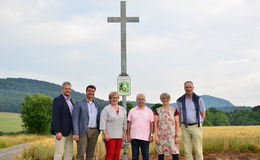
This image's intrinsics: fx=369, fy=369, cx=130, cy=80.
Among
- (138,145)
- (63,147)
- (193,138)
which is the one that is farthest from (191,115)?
(63,147)

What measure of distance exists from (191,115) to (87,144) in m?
2.36

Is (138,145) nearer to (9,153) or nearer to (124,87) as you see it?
(124,87)

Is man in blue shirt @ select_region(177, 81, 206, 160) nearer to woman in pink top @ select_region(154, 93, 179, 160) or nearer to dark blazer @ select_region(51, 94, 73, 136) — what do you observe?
woman in pink top @ select_region(154, 93, 179, 160)

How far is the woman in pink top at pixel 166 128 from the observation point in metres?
7.87

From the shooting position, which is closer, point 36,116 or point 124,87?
point 124,87

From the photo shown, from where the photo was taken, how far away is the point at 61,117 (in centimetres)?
769

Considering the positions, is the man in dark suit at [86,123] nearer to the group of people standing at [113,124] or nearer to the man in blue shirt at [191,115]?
the group of people standing at [113,124]

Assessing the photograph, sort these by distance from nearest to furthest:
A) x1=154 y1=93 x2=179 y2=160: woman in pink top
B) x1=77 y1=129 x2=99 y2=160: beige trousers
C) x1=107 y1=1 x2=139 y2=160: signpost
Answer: x1=77 y1=129 x2=99 y2=160: beige trousers, x1=154 y1=93 x2=179 y2=160: woman in pink top, x1=107 y1=1 x2=139 y2=160: signpost

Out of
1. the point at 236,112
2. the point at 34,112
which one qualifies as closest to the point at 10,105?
the point at 236,112

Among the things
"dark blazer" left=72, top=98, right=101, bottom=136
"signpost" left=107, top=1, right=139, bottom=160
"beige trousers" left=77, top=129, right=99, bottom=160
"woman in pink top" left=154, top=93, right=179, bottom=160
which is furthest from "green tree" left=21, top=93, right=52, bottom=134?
"woman in pink top" left=154, top=93, right=179, bottom=160

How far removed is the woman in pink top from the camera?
7.87 meters

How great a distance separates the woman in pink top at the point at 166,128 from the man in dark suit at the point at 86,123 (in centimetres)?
131

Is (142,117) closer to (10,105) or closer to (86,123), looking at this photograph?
(86,123)

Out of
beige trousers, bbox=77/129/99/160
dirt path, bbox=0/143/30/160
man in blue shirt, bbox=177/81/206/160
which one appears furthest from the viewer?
dirt path, bbox=0/143/30/160
